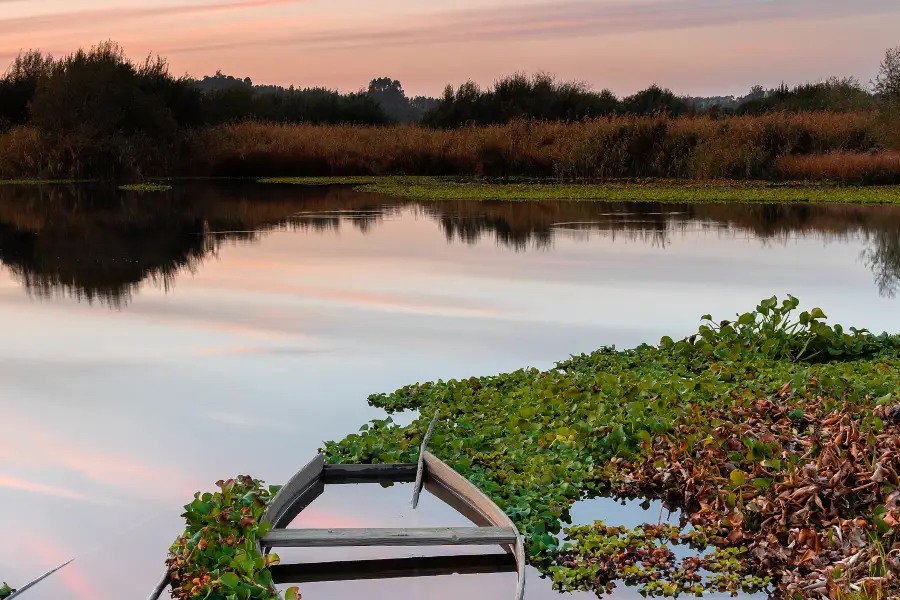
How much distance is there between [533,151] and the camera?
37.2 metres

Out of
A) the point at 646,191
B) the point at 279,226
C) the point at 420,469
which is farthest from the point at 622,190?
the point at 420,469

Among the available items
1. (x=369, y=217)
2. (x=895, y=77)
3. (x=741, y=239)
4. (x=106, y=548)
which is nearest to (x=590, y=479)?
(x=106, y=548)

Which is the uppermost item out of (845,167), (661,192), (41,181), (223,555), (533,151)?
(533,151)

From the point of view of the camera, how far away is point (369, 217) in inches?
972

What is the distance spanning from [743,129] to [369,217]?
48.3 ft

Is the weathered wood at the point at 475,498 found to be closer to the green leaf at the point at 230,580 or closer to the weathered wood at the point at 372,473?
the weathered wood at the point at 372,473

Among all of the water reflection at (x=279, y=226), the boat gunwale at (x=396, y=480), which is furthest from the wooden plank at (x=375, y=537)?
the water reflection at (x=279, y=226)

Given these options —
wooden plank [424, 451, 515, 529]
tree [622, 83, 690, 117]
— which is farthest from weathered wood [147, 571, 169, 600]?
tree [622, 83, 690, 117]

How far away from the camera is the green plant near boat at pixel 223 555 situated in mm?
4781

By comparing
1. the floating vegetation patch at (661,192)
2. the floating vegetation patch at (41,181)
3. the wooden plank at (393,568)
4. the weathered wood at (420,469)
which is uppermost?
the floating vegetation patch at (41,181)

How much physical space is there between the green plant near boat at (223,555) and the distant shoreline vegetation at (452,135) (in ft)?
94.8

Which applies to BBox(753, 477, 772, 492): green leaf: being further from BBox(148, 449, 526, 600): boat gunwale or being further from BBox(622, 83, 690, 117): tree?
BBox(622, 83, 690, 117): tree

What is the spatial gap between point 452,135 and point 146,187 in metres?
13.0

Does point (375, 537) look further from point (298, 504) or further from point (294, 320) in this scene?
point (294, 320)
